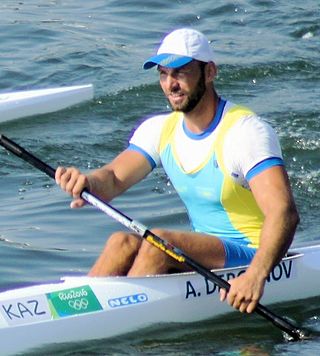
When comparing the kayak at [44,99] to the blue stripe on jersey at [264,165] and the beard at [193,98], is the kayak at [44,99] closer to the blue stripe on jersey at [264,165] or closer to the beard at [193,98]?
the beard at [193,98]

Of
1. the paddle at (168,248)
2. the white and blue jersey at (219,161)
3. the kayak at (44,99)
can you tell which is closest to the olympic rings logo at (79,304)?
the paddle at (168,248)

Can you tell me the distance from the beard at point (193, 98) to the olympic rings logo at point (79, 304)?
102 cm

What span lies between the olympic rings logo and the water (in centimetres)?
20

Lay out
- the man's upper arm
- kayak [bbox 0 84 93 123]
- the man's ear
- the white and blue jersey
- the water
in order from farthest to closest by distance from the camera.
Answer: kayak [bbox 0 84 93 123], the water, the man's ear, the white and blue jersey, the man's upper arm

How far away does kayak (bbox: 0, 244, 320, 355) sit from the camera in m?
6.38

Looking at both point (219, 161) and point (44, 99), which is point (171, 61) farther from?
point (44, 99)

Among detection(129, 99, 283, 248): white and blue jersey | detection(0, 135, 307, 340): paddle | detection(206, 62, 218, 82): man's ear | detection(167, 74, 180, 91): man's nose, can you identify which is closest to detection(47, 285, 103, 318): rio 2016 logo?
detection(0, 135, 307, 340): paddle

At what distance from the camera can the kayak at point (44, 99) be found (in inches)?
486

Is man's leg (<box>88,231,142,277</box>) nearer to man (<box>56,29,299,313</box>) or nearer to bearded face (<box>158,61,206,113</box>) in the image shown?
man (<box>56,29,299,313</box>)

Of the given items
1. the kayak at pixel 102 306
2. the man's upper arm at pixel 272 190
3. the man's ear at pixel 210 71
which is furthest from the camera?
the man's ear at pixel 210 71

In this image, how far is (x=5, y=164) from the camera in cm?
1077

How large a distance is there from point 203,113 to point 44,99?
609 cm

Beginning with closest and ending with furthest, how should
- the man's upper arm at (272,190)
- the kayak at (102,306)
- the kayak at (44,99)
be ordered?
the man's upper arm at (272,190), the kayak at (102,306), the kayak at (44,99)

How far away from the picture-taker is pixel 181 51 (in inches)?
257
